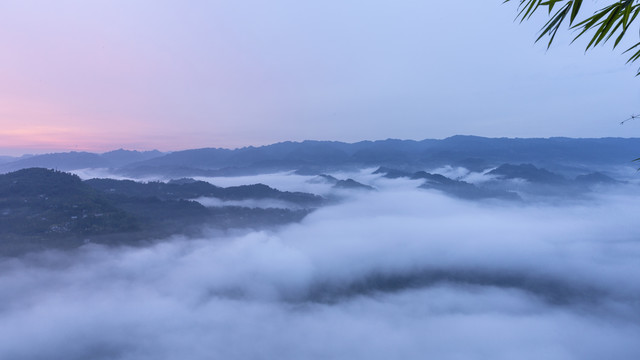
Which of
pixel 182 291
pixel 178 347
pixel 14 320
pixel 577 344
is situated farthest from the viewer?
pixel 182 291

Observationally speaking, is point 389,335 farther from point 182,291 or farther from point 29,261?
point 29,261

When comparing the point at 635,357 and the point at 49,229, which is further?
the point at 49,229

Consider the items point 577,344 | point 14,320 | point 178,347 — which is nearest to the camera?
point 14,320

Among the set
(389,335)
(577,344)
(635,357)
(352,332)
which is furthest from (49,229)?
(635,357)

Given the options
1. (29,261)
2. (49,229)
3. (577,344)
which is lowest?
(577,344)

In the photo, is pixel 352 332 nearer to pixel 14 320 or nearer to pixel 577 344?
pixel 577 344

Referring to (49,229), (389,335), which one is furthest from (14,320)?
(389,335)

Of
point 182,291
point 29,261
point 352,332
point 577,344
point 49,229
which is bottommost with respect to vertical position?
point 577,344

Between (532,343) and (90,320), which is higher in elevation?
(90,320)

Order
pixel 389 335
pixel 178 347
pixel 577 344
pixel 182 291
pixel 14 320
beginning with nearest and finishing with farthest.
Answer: pixel 14 320 → pixel 178 347 → pixel 389 335 → pixel 577 344 → pixel 182 291
